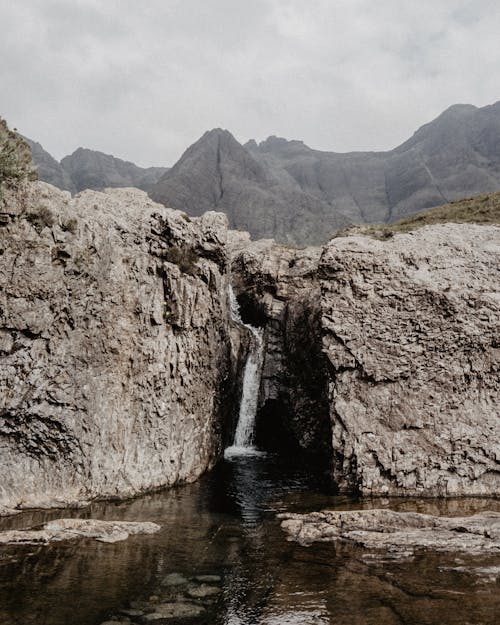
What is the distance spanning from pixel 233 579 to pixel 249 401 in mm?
22222

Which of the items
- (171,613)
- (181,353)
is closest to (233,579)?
(171,613)

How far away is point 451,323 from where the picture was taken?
898 inches

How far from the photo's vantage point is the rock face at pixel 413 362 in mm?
21188

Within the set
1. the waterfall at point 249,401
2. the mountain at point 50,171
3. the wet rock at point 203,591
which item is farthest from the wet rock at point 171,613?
the mountain at point 50,171

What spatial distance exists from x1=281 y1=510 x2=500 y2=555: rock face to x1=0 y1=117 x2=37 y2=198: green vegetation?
17.7m

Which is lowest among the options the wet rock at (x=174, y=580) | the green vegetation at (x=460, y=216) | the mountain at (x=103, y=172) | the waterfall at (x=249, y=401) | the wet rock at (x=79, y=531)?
the wet rock at (x=174, y=580)

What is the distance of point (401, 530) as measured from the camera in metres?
16.0

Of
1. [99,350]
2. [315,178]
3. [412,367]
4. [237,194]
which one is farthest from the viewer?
[315,178]

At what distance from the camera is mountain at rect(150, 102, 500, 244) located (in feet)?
366

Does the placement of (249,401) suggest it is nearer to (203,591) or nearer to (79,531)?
(79,531)

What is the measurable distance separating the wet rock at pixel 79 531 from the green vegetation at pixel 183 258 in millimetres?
12684

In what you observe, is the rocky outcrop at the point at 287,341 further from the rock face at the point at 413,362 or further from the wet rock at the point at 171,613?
the wet rock at the point at 171,613

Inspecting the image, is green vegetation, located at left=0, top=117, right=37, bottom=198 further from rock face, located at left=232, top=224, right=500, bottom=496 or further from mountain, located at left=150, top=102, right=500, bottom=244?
mountain, located at left=150, top=102, right=500, bottom=244

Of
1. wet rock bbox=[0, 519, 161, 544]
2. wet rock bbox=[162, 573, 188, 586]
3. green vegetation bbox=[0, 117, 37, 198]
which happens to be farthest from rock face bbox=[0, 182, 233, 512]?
wet rock bbox=[162, 573, 188, 586]
